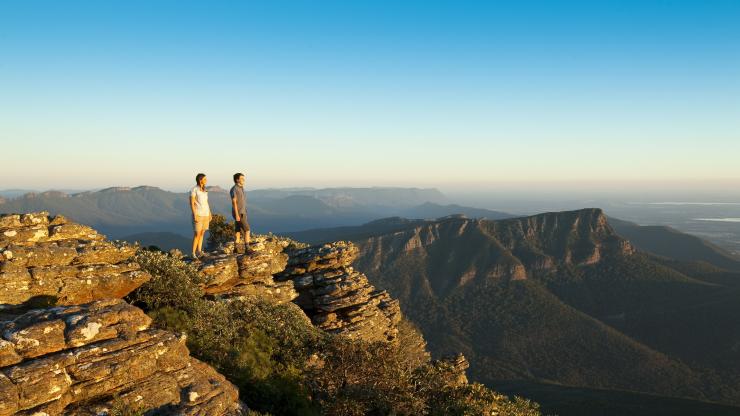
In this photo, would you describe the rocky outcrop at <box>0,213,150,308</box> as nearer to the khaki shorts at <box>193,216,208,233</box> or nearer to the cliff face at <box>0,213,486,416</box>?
the cliff face at <box>0,213,486,416</box>

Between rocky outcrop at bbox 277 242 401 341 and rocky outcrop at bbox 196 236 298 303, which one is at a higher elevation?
rocky outcrop at bbox 196 236 298 303

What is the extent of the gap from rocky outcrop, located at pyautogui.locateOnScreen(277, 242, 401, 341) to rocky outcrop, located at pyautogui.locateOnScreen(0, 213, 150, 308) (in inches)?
578

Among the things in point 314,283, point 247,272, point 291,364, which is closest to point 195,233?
point 247,272

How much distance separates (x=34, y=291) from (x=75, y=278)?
1070 millimetres

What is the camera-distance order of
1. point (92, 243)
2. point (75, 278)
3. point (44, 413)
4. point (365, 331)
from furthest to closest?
point (365, 331)
point (92, 243)
point (75, 278)
point (44, 413)

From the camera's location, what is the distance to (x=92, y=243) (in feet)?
47.5

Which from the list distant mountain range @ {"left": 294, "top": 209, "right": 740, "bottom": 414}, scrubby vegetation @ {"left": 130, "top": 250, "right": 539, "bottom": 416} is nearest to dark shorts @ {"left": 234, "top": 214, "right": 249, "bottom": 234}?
scrubby vegetation @ {"left": 130, "top": 250, "right": 539, "bottom": 416}

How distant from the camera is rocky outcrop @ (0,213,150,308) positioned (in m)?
12.1

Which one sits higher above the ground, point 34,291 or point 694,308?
point 34,291

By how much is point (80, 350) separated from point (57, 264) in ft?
17.0

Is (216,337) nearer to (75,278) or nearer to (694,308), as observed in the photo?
(75,278)

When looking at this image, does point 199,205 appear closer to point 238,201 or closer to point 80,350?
point 238,201

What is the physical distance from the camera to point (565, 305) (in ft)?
471

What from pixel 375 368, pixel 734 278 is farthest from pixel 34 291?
pixel 734 278
